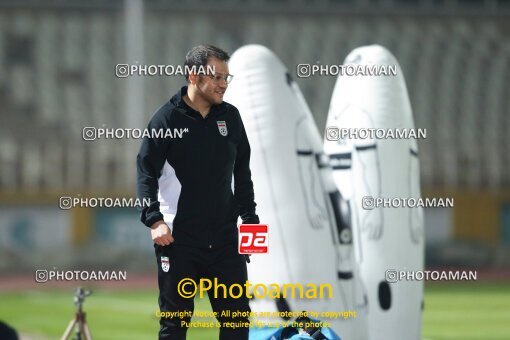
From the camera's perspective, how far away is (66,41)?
95.5 feet

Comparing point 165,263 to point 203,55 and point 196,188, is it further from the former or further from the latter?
point 203,55

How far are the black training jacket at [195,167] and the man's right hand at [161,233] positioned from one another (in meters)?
0.07

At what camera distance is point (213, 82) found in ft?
16.7

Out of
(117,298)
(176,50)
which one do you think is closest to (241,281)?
(117,298)

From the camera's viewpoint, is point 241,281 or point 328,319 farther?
point 328,319

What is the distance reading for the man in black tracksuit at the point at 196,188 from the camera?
16.5ft

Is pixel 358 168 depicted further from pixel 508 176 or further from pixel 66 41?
pixel 66 41

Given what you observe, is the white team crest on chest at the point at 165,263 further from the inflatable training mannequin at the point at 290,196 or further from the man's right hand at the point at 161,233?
the inflatable training mannequin at the point at 290,196

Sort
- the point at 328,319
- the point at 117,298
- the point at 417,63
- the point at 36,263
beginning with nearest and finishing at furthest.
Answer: the point at 328,319 < the point at 117,298 < the point at 36,263 < the point at 417,63

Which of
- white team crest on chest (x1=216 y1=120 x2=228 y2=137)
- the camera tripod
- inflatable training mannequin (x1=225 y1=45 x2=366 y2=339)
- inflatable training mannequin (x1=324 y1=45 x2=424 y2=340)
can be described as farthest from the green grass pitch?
white team crest on chest (x1=216 y1=120 x2=228 y2=137)

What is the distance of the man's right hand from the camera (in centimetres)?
491

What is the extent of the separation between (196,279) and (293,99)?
237 centimetres

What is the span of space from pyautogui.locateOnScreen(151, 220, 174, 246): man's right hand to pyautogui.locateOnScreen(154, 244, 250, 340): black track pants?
0.33ft

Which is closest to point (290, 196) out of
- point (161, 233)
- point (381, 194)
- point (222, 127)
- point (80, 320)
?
point (381, 194)
